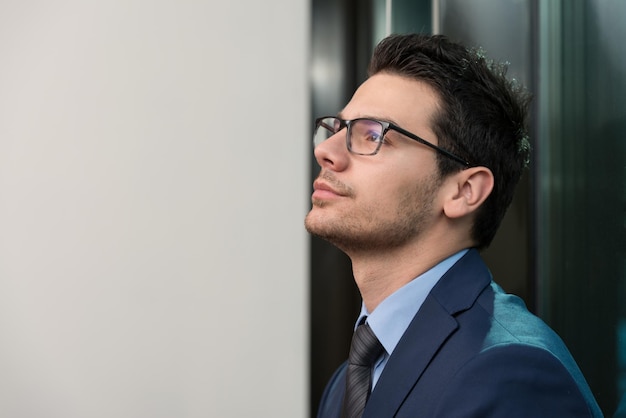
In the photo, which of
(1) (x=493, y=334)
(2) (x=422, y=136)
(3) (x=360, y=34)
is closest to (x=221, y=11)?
(3) (x=360, y=34)

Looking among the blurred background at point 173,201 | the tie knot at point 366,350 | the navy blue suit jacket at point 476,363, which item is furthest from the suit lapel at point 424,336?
the blurred background at point 173,201

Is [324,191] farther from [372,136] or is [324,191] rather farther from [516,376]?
[516,376]

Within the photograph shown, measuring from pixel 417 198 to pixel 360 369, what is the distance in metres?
0.34

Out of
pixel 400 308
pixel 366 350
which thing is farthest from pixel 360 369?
pixel 400 308

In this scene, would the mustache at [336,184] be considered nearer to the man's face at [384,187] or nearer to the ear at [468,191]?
the man's face at [384,187]

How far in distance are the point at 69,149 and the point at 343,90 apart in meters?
0.86

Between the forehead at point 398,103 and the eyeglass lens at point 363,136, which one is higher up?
the forehead at point 398,103

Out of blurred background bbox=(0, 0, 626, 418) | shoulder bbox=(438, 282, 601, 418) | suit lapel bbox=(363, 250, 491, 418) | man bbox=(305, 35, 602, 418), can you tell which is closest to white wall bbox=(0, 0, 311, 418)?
blurred background bbox=(0, 0, 626, 418)

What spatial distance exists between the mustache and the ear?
0.63 ft

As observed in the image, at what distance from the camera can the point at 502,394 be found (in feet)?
2.88

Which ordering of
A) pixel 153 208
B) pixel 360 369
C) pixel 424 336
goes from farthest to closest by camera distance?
1. pixel 153 208
2. pixel 360 369
3. pixel 424 336

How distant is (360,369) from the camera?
1194 mm

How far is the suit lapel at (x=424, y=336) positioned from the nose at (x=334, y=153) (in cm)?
30

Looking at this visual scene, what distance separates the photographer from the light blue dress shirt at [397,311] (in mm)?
1185
